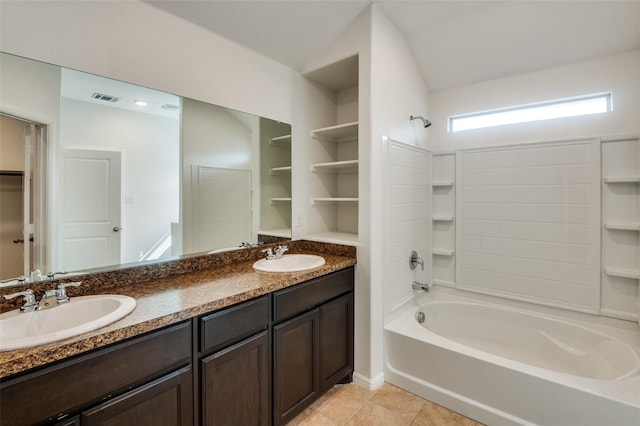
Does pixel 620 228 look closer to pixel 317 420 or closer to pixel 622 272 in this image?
pixel 622 272

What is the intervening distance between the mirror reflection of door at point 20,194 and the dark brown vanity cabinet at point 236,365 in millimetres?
873

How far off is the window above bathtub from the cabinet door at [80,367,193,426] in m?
2.93

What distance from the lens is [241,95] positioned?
2.19m

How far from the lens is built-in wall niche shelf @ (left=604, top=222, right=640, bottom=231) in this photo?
2092 millimetres

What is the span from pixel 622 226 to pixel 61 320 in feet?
11.0

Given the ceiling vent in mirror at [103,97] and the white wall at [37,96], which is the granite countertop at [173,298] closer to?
the white wall at [37,96]

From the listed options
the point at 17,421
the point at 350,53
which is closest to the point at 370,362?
the point at 17,421

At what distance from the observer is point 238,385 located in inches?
57.6

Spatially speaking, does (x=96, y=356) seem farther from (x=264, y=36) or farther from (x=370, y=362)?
(x=264, y=36)

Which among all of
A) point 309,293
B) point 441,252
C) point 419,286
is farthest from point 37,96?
point 441,252

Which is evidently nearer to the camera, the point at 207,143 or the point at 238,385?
the point at 238,385

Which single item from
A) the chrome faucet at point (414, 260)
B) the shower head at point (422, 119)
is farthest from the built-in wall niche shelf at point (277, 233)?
the shower head at point (422, 119)

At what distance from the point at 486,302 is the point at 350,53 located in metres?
2.44

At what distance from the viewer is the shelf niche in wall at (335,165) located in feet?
Answer: 8.74
